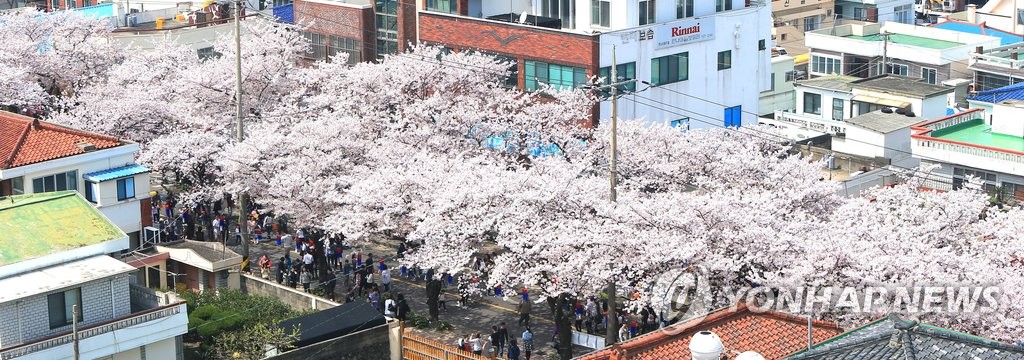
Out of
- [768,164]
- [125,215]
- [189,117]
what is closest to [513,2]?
[189,117]

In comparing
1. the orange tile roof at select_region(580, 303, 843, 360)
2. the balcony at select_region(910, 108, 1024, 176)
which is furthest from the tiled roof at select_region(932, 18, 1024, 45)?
the orange tile roof at select_region(580, 303, 843, 360)

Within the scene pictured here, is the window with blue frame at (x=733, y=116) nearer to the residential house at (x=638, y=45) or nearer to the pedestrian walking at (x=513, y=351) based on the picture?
the residential house at (x=638, y=45)

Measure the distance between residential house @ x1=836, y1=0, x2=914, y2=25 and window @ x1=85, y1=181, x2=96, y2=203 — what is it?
80.5 meters

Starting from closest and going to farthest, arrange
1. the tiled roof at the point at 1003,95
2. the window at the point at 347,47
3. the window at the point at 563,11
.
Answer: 1. the tiled roof at the point at 1003,95
2. the window at the point at 563,11
3. the window at the point at 347,47

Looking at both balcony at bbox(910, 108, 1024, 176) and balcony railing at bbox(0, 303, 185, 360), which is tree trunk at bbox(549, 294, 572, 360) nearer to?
balcony railing at bbox(0, 303, 185, 360)

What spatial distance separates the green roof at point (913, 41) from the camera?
100125 millimetres

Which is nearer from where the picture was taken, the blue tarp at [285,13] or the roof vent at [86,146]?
the roof vent at [86,146]

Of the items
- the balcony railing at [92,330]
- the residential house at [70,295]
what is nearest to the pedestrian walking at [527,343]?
the residential house at [70,295]

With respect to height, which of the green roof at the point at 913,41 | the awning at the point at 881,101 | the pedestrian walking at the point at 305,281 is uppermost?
the green roof at the point at 913,41

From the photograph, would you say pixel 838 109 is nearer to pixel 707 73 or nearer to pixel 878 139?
pixel 707 73

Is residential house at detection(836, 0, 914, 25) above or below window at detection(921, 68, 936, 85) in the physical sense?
above

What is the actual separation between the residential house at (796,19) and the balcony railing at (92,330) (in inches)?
3241

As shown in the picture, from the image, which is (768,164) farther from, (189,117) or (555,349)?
(189,117)

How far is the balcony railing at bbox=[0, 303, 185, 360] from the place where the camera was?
38.2 m
